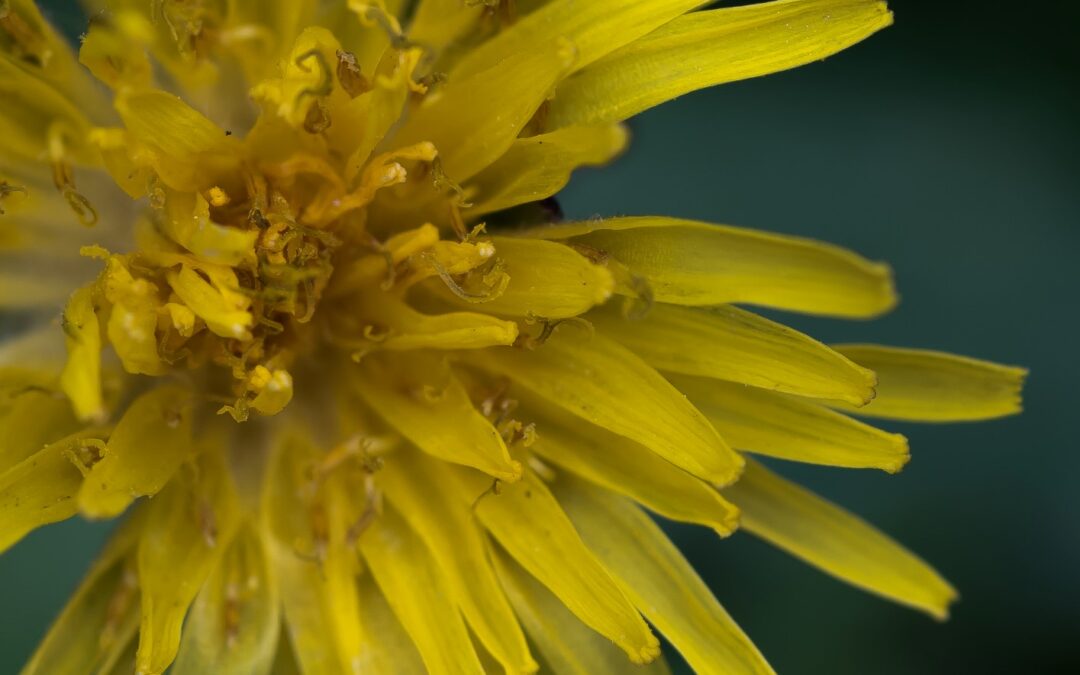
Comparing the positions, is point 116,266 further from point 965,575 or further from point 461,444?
point 965,575

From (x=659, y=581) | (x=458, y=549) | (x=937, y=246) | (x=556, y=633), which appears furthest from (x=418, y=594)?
(x=937, y=246)

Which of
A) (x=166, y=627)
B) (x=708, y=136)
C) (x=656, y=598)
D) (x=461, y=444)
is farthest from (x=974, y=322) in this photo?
(x=166, y=627)

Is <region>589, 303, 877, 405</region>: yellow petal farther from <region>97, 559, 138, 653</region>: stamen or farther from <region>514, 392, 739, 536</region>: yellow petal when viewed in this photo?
<region>97, 559, 138, 653</region>: stamen

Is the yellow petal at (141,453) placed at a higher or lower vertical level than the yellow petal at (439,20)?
lower

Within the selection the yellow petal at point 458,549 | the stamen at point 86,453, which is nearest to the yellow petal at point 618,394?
the yellow petal at point 458,549

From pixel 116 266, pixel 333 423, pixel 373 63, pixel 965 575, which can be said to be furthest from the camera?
pixel 965 575

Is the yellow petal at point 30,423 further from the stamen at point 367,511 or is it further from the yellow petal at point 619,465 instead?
the yellow petal at point 619,465

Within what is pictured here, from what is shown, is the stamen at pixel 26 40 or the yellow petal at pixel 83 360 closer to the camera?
the yellow petal at pixel 83 360
